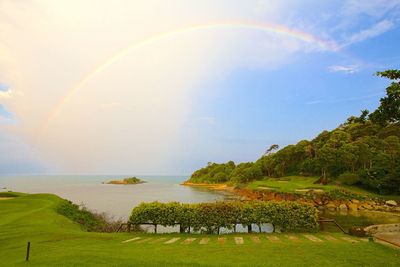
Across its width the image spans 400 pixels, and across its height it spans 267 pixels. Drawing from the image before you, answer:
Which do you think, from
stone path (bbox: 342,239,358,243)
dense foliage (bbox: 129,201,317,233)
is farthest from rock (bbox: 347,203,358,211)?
stone path (bbox: 342,239,358,243)

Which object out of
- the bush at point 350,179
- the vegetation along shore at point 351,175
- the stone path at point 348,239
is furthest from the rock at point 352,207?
the stone path at point 348,239

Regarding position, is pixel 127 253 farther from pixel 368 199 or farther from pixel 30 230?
pixel 368 199

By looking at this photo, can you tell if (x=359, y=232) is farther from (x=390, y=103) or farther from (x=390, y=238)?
(x=390, y=103)


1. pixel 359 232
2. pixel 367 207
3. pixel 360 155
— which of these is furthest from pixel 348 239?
pixel 360 155

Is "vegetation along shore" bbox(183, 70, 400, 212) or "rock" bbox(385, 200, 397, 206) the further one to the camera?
"vegetation along shore" bbox(183, 70, 400, 212)

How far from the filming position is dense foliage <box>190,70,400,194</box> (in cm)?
1812

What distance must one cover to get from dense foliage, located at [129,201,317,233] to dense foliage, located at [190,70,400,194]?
7799mm

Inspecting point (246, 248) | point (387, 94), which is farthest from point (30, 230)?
point (387, 94)

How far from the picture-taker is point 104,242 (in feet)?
59.5

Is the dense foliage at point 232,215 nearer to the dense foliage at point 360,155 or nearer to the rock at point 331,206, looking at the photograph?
the dense foliage at point 360,155

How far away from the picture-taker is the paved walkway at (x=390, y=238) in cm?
1579

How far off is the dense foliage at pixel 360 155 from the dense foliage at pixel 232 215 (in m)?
7.80

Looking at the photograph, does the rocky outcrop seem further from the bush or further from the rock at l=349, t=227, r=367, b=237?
the bush

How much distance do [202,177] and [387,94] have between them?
566ft
